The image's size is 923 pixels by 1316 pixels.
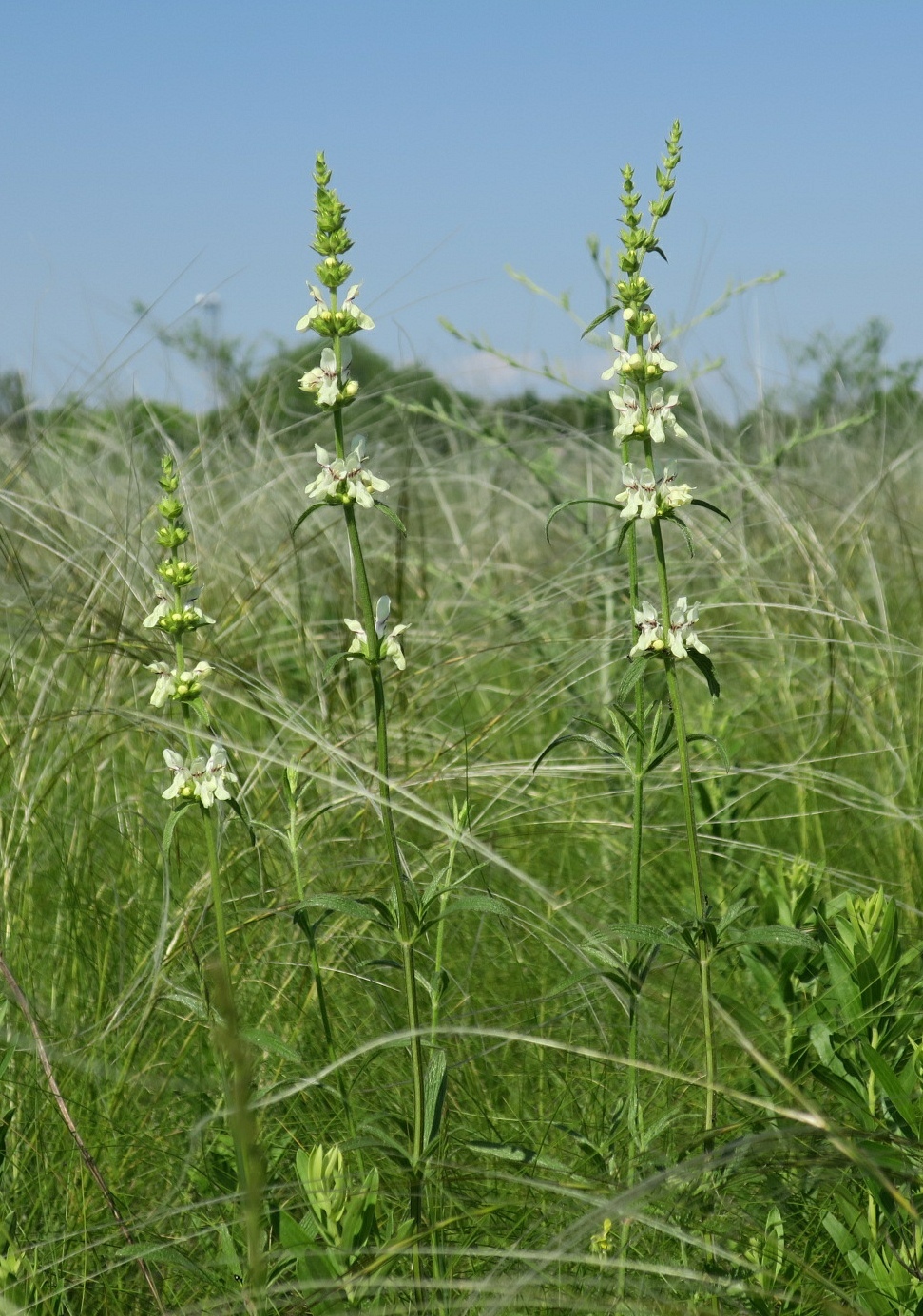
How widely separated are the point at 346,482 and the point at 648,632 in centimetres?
44

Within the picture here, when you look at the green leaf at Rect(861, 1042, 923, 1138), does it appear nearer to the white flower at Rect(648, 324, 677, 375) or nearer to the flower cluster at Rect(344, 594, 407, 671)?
the flower cluster at Rect(344, 594, 407, 671)

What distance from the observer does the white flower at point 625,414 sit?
1665mm

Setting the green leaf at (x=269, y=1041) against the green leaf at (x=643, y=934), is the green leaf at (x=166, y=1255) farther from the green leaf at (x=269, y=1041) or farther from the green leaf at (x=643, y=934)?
the green leaf at (x=643, y=934)

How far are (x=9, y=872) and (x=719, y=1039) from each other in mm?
1354

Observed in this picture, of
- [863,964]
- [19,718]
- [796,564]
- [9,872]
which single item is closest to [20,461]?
[19,718]

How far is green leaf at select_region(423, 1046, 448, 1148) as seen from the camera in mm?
1570

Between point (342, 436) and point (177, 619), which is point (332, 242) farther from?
point (177, 619)

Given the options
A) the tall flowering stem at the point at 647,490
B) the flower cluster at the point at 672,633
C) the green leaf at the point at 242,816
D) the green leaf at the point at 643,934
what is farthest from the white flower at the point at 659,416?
the green leaf at the point at 242,816

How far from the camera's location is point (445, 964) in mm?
2414

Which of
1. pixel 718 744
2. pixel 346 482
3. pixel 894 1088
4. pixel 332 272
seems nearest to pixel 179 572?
pixel 346 482

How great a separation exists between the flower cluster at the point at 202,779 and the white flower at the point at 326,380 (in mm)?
465

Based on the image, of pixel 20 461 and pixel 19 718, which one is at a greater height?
pixel 20 461

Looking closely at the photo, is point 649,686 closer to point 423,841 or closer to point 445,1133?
point 423,841

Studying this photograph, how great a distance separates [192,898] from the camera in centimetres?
229
